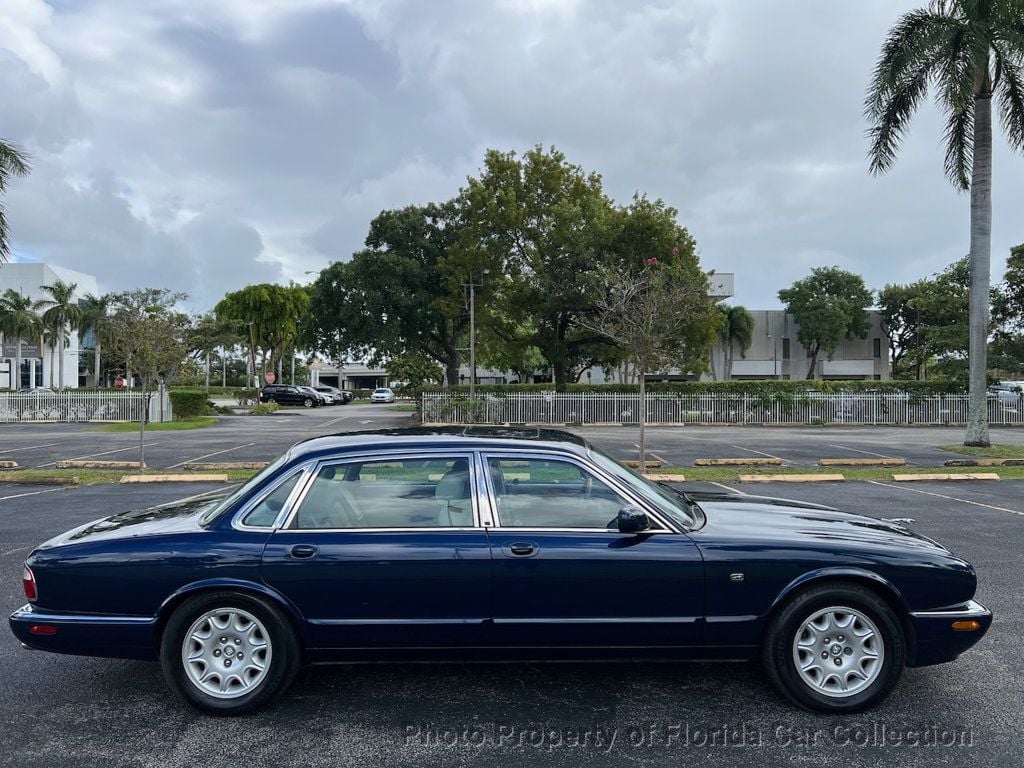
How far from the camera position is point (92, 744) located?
11.4ft

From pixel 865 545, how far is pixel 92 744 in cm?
402

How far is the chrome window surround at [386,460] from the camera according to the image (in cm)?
385

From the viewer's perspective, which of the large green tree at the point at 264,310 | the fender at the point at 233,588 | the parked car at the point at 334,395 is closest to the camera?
the fender at the point at 233,588

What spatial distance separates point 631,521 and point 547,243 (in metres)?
27.2

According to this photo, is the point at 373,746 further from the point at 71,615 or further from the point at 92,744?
the point at 71,615

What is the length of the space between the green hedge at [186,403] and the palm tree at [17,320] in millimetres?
31078

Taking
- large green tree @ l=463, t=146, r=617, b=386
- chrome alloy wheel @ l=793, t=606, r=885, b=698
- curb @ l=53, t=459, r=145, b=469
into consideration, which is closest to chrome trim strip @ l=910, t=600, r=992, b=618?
chrome alloy wheel @ l=793, t=606, r=885, b=698

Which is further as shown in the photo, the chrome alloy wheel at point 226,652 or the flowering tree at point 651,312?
the flowering tree at point 651,312

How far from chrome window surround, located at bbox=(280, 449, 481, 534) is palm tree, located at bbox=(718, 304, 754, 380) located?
51205 millimetres

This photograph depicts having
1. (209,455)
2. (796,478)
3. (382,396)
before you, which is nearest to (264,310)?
(382,396)

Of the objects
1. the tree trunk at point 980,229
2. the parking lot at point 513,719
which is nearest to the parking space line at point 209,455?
the parking lot at point 513,719

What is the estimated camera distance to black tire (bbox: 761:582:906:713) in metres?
3.71

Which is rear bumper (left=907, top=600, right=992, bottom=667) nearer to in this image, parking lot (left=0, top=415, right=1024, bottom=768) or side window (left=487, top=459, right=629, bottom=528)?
parking lot (left=0, top=415, right=1024, bottom=768)

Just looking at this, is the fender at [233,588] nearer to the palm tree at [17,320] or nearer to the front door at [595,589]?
the front door at [595,589]
